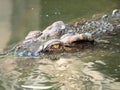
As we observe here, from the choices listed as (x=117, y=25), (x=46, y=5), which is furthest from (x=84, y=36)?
(x=46, y=5)

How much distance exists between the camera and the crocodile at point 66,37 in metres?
4.11

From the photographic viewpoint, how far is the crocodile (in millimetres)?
4109

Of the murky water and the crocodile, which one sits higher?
the crocodile

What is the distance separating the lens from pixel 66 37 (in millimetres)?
4203

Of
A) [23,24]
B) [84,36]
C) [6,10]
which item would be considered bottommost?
[84,36]

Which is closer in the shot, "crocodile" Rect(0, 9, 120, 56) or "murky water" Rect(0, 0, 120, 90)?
"murky water" Rect(0, 0, 120, 90)

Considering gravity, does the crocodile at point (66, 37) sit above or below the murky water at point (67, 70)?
above

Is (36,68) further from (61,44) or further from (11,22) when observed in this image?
(11,22)

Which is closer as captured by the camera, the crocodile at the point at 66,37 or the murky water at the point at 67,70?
the murky water at the point at 67,70

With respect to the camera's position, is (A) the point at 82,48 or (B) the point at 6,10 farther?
(B) the point at 6,10

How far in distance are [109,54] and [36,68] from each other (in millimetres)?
908

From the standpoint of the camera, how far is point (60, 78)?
3.44m

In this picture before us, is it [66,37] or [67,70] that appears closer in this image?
[67,70]

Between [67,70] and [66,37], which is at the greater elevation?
[66,37]
